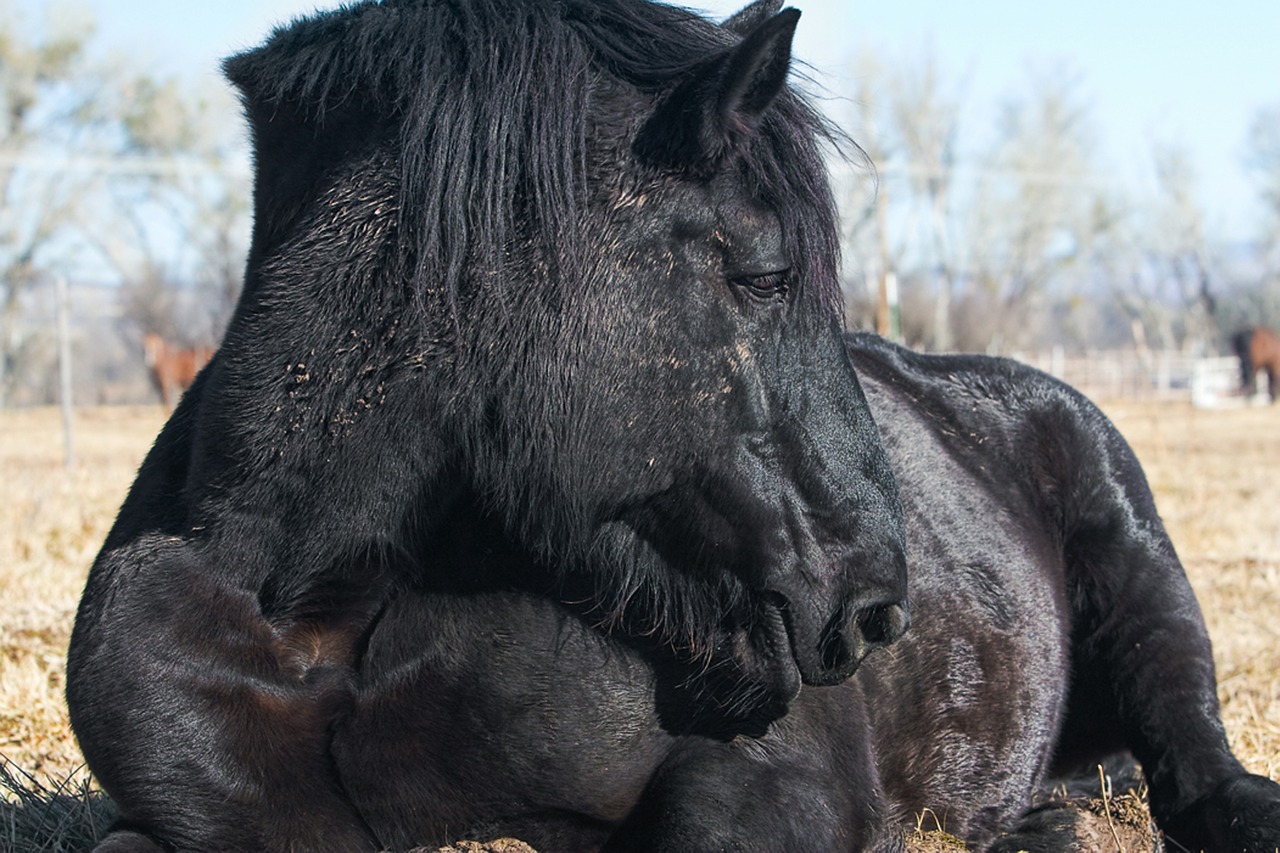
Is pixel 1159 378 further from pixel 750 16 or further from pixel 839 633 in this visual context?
pixel 839 633

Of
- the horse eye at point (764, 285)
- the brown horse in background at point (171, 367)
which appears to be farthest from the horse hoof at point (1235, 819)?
the brown horse in background at point (171, 367)

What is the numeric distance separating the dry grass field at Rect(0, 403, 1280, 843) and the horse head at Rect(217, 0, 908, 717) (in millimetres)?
2021

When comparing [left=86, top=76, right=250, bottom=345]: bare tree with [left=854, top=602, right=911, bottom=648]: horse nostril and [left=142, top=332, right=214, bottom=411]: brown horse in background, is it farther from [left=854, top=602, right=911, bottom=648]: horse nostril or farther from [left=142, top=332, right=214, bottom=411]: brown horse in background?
[left=854, top=602, right=911, bottom=648]: horse nostril

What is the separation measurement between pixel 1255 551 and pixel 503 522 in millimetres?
6521

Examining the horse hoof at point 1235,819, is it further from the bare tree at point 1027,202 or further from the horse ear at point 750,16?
the bare tree at point 1027,202

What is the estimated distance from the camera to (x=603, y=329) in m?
2.11

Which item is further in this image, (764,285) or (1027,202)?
(1027,202)

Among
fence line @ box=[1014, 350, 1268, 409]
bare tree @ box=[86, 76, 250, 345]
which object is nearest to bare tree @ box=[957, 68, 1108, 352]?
fence line @ box=[1014, 350, 1268, 409]

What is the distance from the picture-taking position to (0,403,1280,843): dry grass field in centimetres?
379

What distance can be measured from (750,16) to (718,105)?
72cm

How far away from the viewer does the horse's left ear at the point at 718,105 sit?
6.63ft

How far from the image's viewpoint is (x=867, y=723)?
8.86ft

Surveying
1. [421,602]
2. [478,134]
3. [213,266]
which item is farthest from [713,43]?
[213,266]

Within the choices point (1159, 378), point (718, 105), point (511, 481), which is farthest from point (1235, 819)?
point (1159, 378)
